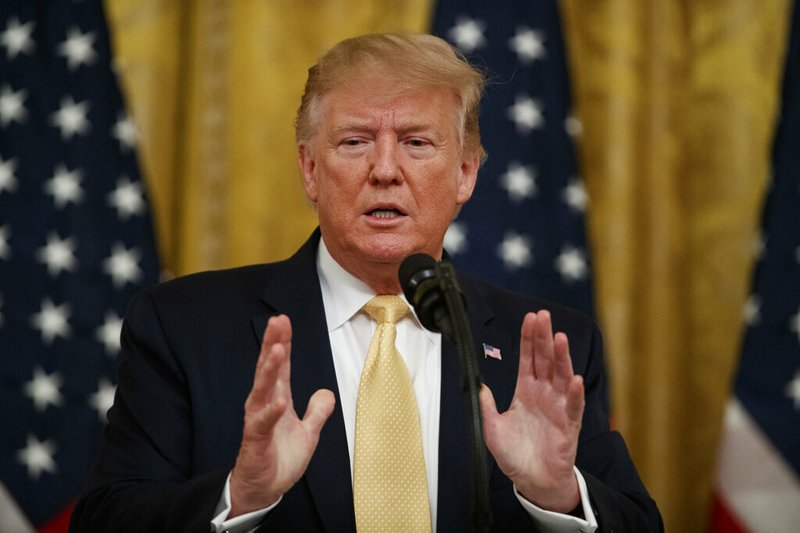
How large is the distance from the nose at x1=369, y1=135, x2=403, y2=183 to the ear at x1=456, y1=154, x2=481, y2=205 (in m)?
0.29

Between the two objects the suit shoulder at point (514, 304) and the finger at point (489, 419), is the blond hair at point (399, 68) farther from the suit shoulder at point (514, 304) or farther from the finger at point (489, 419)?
the finger at point (489, 419)

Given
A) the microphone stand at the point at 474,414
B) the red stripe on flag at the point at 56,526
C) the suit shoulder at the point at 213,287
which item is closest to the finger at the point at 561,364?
the microphone stand at the point at 474,414

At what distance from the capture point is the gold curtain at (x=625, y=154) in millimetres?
3875

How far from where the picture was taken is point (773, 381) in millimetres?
3916

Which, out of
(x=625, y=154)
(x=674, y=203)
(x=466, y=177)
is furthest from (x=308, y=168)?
(x=674, y=203)

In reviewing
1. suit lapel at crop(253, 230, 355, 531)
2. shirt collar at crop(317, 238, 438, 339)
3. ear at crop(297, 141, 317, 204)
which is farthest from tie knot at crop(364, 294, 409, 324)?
ear at crop(297, 141, 317, 204)

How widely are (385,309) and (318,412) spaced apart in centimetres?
60

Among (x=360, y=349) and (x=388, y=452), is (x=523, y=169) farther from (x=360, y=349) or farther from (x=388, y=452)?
(x=388, y=452)

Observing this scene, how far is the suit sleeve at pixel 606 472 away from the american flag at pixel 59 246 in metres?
1.91

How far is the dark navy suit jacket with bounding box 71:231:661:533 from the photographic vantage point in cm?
211

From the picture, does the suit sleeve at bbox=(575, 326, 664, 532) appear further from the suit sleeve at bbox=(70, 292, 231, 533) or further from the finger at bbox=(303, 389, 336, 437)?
the suit sleeve at bbox=(70, 292, 231, 533)

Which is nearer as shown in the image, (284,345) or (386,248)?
(284,345)

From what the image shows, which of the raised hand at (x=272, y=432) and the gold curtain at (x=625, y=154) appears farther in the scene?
the gold curtain at (x=625, y=154)

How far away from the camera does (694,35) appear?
406cm
